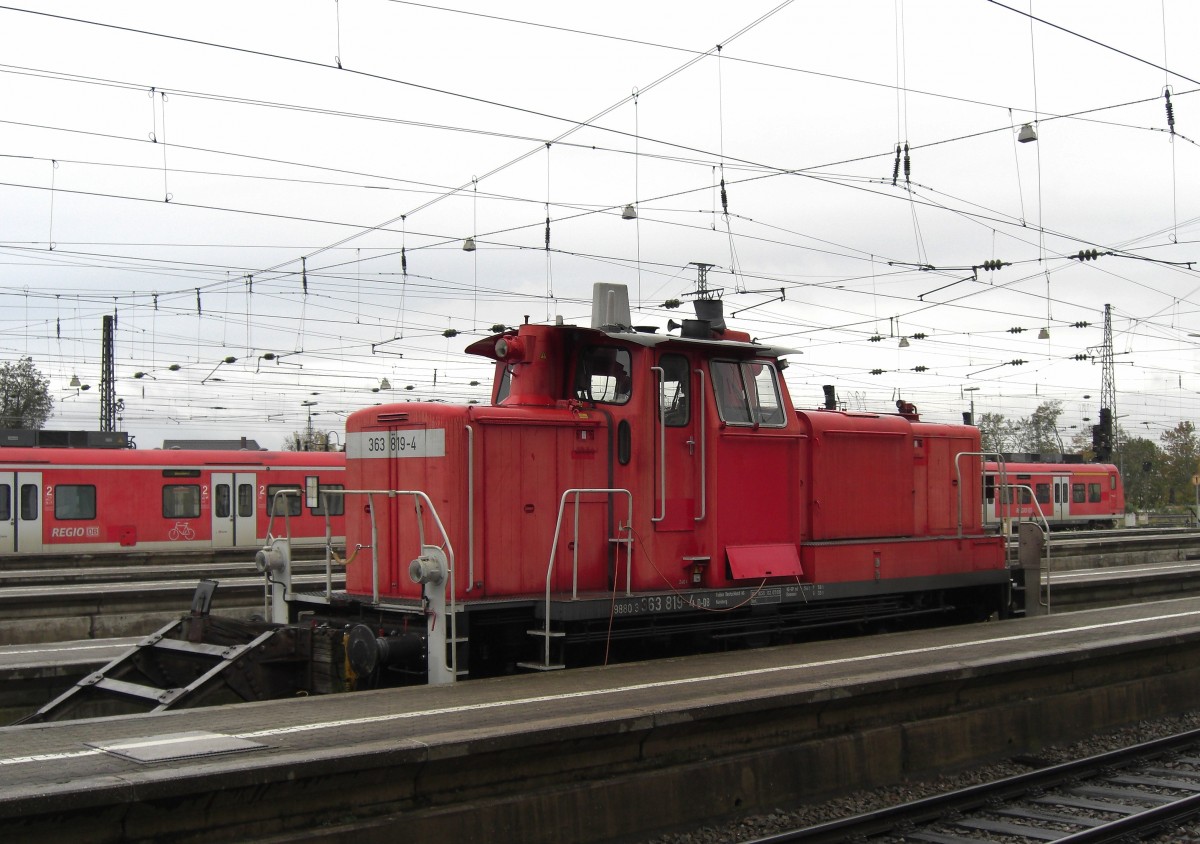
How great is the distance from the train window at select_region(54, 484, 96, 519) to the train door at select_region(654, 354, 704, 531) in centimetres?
2022

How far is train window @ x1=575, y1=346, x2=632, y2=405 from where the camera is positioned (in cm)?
946

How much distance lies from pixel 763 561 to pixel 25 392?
5635 centimetres

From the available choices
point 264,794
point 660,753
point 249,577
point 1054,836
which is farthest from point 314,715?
point 249,577

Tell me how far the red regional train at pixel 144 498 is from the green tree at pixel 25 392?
32971 mm

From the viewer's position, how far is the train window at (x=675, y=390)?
9.54 meters

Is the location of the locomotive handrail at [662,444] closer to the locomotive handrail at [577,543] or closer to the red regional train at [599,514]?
the red regional train at [599,514]

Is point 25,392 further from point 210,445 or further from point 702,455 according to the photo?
point 702,455

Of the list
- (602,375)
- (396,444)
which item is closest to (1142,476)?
(602,375)

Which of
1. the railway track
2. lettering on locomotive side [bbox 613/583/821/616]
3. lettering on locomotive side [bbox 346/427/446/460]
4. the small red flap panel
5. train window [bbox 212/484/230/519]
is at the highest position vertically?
lettering on locomotive side [bbox 346/427/446/460]

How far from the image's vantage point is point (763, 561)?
394 inches

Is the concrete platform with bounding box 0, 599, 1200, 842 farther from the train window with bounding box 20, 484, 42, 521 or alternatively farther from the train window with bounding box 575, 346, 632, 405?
the train window with bounding box 20, 484, 42, 521

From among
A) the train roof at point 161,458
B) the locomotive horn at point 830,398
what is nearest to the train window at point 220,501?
the train roof at point 161,458

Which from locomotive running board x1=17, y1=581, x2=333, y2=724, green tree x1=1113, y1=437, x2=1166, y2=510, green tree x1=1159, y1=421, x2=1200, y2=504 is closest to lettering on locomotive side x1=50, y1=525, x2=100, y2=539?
locomotive running board x1=17, y1=581, x2=333, y2=724

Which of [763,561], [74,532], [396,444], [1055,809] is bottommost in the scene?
[1055,809]
